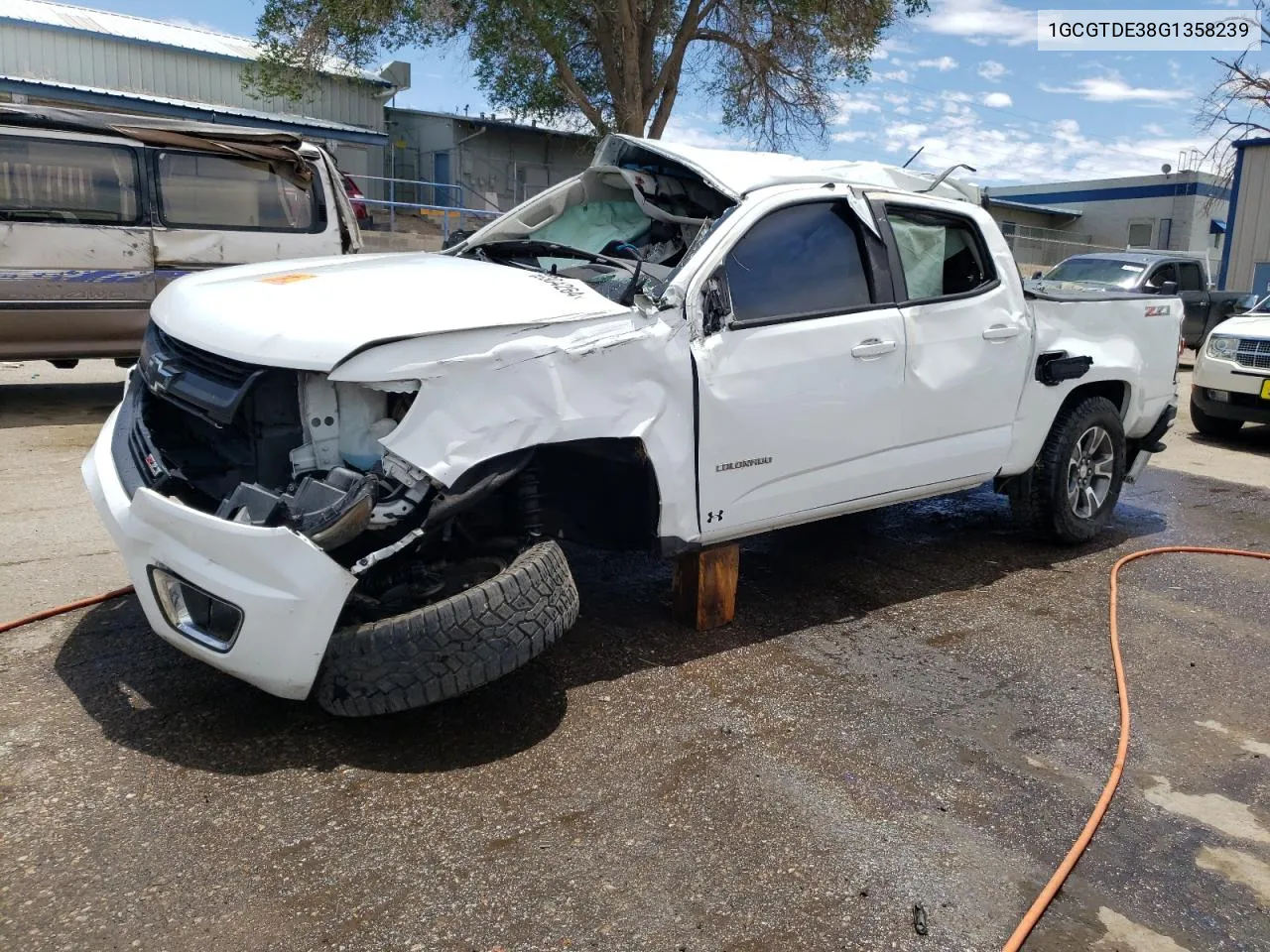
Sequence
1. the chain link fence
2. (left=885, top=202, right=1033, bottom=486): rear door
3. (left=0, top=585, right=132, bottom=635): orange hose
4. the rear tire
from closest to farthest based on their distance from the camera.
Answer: (left=0, top=585, right=132, bottom=635): orange hose, (left=885, top=202, right=1033, bottom=486): rear door, the rear tire, the chain link fence

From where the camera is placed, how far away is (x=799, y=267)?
4.16m

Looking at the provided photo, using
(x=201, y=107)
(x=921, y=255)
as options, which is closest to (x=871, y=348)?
(x=921, y=255)

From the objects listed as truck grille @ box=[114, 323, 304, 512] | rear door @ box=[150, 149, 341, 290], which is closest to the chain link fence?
rear door @ box=[150, 149, 341, 290]

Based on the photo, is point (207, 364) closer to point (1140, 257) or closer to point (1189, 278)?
point (1140, 257)

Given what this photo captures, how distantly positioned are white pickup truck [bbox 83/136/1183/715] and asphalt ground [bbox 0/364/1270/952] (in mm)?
370

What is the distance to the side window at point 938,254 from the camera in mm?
4617

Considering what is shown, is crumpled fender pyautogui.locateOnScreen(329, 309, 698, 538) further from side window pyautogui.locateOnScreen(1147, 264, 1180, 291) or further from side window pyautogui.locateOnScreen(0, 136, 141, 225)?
side window pyautogui.locateOnScreen(1147, 264, 1180, 291)

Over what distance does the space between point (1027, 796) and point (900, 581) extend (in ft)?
6.56

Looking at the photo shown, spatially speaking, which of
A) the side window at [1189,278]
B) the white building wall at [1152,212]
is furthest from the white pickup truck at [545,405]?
the white building wall at [1152,212]

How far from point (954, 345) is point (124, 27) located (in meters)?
27.1

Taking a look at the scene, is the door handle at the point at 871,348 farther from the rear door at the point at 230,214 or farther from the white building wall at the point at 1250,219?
the white building wall at the point at 1250,219

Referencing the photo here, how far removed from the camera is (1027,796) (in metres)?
3.17

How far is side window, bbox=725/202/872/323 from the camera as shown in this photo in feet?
13.1

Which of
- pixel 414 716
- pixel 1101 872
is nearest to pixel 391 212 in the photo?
pixel 414 716
